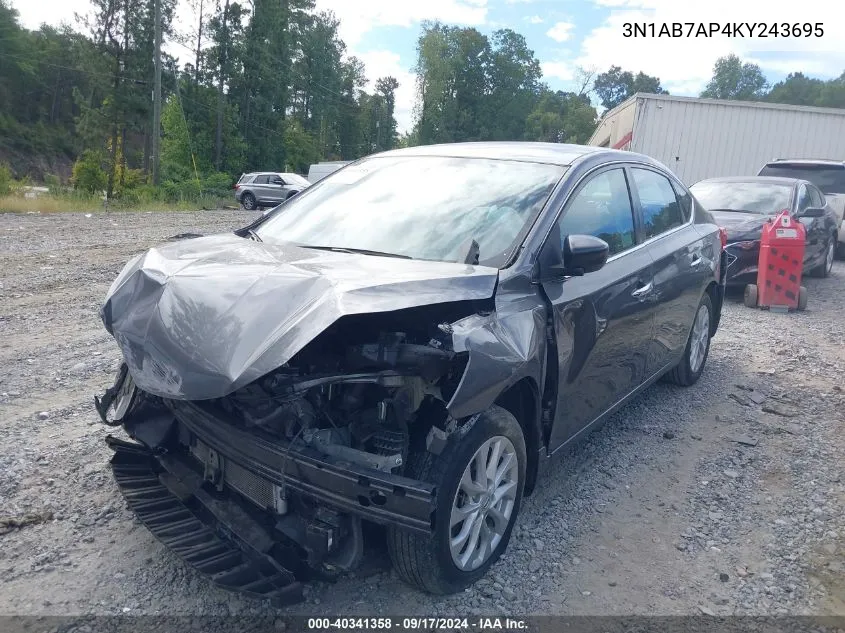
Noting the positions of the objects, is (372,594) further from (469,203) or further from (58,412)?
(58,412)

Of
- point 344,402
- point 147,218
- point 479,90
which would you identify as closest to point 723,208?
point 344,402

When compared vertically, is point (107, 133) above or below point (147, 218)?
above

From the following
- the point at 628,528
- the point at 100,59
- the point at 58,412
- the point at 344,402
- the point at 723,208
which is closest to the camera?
the point at 344,402

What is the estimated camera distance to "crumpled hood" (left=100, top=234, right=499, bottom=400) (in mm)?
2383

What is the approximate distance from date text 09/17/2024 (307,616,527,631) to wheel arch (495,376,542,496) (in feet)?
2.35

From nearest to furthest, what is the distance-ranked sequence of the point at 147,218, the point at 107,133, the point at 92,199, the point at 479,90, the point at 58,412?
1. the point at 58,412
2. the point at 147,218
3. the point at 92,199
4. the point at 107,133
5. the point at 479,90

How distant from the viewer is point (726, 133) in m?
16.5

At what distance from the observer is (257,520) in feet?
8.80

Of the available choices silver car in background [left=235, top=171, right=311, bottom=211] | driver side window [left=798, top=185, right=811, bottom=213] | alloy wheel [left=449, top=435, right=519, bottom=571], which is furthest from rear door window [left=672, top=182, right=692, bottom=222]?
silver car in background [left=235, top=171, right=311, bottom=211]

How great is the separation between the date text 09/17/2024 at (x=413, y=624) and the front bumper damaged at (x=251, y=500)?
0.79 feet

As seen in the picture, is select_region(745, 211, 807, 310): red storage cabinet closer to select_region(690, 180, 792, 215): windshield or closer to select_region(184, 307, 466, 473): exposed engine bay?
select_region(690, 180, 792, 215): windshield

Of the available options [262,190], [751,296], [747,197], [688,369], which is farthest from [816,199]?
[262,190]

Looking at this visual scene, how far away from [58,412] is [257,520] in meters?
2.28

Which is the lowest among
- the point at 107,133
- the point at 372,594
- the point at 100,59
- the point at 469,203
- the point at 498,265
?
the point at 372,594
